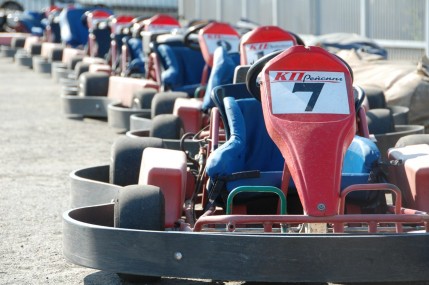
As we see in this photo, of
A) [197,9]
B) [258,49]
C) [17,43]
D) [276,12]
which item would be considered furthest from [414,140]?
[197,9]

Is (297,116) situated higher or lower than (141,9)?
higher

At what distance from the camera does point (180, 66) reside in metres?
9.24

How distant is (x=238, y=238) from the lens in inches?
153

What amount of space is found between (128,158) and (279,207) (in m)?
1.12

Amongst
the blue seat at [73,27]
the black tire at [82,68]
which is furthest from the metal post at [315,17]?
the black tire at [82,68]

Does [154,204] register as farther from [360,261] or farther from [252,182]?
[360,261]

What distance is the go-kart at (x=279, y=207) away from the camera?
3855 mm

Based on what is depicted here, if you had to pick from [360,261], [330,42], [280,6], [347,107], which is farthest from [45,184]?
[280,6]

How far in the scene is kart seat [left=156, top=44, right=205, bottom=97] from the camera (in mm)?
9078

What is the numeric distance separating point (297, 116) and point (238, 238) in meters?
0.67

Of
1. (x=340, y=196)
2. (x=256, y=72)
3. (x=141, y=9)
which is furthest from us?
(x=141, y=9)

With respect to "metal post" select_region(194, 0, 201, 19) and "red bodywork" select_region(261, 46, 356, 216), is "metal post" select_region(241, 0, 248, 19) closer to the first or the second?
"metal post" select_region(194, 0, 201, 19)

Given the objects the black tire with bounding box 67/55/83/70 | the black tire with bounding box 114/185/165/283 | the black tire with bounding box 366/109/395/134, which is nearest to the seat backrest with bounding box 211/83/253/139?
the black tire with bounding box 114/185/165/283

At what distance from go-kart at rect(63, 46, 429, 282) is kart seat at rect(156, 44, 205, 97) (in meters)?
4.00
